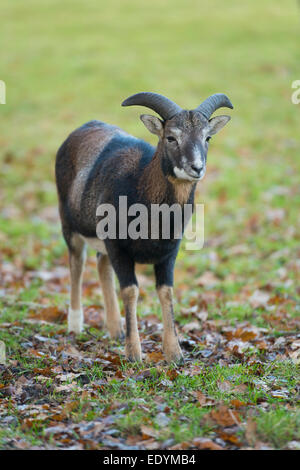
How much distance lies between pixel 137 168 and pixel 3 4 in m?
30.0

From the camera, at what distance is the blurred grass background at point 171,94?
40.5 feet

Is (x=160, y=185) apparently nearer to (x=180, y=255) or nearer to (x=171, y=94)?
(x=180, y=255)

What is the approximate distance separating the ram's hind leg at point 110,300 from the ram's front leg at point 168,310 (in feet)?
3.54

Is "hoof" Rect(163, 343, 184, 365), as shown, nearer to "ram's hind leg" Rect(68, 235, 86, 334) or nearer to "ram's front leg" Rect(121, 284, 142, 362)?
"ram's front leg" Rect(121, 284, 142, 362)

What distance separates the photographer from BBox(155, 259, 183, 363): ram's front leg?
618cm

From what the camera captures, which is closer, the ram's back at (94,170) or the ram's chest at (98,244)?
the ram's back at (94,170)

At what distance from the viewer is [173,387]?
17.7ft

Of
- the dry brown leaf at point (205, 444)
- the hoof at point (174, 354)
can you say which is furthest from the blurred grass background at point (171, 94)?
the dry brown leaf at point (205, 444)

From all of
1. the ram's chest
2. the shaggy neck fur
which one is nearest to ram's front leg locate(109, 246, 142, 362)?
the ram's chest

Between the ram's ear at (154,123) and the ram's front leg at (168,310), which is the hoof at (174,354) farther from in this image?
the ram's ear at (154,123)

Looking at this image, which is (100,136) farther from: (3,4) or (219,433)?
(3,4)

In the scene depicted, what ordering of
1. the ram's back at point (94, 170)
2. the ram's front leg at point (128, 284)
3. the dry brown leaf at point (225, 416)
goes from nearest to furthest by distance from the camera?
the dry brown leaf at point (225, 416)
the ram's front leg at point (128, 284)
the ram's back at point (94, 170)

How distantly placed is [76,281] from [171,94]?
1378 centimetres

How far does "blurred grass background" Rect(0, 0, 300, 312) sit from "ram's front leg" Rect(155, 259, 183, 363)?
11.6 feet
